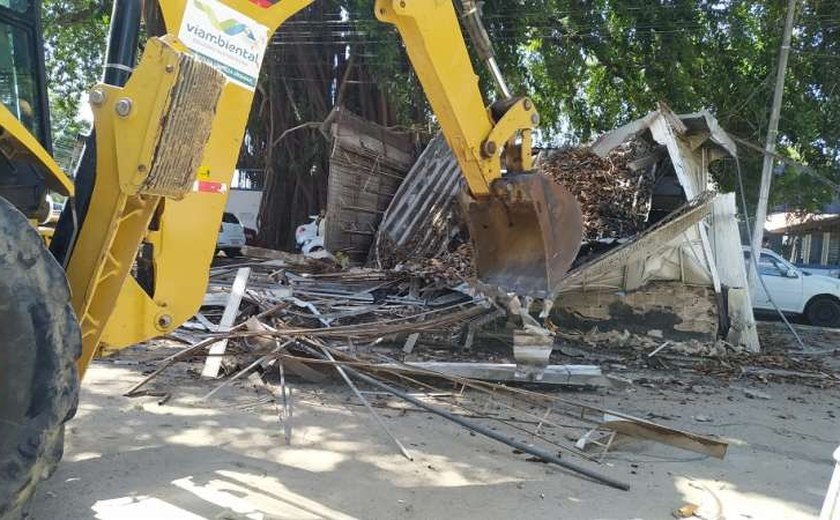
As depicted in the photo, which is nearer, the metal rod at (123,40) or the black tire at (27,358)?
the black tire at (27,358)

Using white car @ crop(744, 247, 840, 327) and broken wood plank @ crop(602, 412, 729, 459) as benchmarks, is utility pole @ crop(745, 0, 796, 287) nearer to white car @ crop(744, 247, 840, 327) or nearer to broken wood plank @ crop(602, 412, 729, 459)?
white car @ crop(744, 247, 840, 327)

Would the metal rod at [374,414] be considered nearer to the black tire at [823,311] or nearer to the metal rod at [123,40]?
the metal rod at [123,40]

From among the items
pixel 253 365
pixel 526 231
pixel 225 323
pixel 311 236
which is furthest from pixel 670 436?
pixel 311 236

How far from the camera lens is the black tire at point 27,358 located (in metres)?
2.65

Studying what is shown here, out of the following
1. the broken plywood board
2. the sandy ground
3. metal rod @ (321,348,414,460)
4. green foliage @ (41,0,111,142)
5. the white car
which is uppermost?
green foliage @ (41,0,111,142)

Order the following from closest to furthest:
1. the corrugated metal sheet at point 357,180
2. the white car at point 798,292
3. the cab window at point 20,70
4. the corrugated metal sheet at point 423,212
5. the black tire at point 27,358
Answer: the black tire at point 27,358
the cab window at point 20,70
the corrugated metal sheet at point 423,212
the corrugated metal sheet at point 357,180
the white car at point 798,292

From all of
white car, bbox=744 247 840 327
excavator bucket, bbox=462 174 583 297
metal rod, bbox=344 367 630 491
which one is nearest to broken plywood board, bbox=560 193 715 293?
metal rod, bbox=344 367 630 491

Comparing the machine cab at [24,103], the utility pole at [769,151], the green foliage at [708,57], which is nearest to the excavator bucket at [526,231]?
the machine cab at [24,103]

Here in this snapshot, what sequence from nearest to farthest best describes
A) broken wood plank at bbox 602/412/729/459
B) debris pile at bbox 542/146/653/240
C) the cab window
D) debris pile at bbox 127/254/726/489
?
1. the cab window
2. broken wood plank at bbox 602/412/729/459
3. debris pile at bbox 127/254/726/489
4. debris pile at bbox 542/146/653/240

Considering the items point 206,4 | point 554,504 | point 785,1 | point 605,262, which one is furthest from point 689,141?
point 206,4

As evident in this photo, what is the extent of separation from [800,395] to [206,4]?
7556mm

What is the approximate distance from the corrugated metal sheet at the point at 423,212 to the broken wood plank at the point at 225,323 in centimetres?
345

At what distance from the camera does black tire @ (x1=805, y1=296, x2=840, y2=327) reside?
1592 centimetres

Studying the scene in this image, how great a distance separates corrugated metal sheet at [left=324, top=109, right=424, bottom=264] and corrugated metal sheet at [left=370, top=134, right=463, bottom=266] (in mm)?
450
